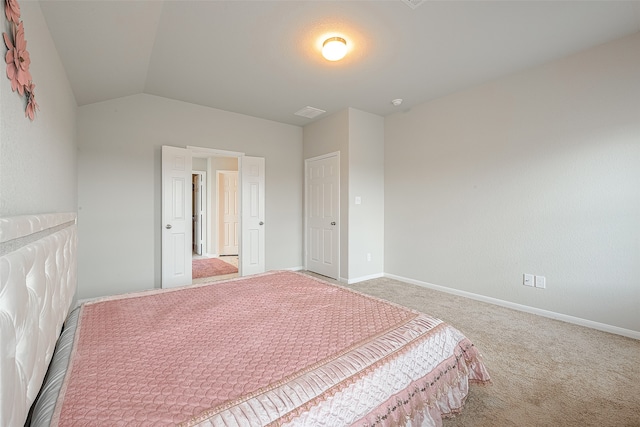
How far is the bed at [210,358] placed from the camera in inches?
30.3

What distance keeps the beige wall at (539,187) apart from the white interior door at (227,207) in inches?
160

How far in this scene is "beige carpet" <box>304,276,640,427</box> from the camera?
147 cm

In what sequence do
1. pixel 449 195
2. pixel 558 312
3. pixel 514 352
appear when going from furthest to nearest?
1. pixel 449 195
2. pixel 558 312
3. pixel 514 352

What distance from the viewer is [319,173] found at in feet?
15.0

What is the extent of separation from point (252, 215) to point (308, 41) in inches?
105

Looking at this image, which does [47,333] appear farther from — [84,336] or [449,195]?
[449,195]

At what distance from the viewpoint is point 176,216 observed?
363cm

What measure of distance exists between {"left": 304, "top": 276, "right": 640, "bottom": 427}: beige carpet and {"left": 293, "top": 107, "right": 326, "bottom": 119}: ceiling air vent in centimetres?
308

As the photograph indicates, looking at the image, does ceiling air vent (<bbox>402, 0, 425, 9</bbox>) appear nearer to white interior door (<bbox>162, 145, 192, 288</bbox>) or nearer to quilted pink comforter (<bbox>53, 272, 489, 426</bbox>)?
quilted pink comforter (<bbox>53, 272, 489, 426</bbox>)

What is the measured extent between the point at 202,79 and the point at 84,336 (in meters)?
2.83

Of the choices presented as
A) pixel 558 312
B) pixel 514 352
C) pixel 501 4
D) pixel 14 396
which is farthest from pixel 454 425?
pixel 501 4

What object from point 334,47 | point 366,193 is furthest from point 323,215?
point 334,47

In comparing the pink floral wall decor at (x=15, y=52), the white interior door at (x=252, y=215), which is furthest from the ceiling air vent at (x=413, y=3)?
the white interior door at (x=252, y=215)

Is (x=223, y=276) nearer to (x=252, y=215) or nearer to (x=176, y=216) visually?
(x=252, y=215)
